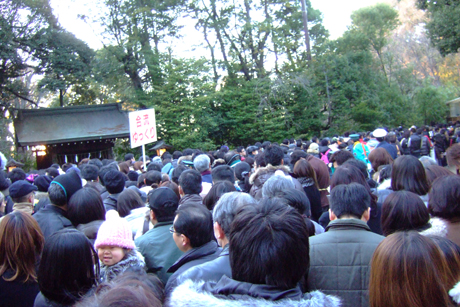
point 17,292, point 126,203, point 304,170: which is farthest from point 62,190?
point 304,170

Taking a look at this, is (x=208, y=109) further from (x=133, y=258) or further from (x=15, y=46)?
(x=133, y=258)

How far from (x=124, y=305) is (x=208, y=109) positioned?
20729 millimetres

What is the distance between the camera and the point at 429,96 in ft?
91.3

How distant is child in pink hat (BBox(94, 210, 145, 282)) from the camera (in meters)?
2.45

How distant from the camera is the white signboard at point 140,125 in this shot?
7.45 m

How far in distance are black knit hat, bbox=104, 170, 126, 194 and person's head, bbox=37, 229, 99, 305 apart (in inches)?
91.1

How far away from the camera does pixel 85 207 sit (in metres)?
3.26

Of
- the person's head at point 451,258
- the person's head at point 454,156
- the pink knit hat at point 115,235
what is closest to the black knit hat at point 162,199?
the pink knit hat at point 115,235

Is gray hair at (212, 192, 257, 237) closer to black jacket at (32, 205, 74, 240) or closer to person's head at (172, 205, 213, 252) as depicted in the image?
person's head at (172, 205, 213, 252)

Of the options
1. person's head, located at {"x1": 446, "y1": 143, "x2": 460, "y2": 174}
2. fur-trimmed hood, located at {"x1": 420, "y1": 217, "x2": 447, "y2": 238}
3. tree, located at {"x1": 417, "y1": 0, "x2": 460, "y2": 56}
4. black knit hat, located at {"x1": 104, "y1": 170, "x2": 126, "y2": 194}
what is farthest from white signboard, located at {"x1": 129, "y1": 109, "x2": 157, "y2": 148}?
tree, located at {"x1": 417, "y1": 0, "x2": 460, "y2": 56}

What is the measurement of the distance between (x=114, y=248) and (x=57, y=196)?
4.31ft

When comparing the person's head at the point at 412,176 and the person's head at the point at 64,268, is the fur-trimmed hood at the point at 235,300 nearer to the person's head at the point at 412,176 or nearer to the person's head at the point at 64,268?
the person's head at the point at 64,268

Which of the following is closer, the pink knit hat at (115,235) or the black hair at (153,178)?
the pink knit hat at (115,235)

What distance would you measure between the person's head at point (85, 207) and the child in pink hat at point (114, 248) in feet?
2.78
